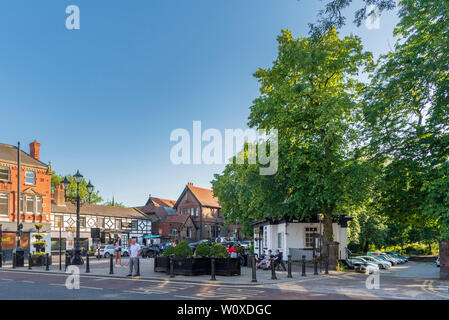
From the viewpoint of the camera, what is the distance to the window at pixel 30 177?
4322cm

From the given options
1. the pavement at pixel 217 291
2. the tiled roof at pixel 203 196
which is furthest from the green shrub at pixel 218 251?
the tiled roof at pixel 203 196

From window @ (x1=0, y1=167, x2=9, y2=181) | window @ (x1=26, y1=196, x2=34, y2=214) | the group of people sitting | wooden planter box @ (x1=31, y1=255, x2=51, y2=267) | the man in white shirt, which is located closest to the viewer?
the man in white shirt

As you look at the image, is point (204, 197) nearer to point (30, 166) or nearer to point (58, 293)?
point (30, 166)

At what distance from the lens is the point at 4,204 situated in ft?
132

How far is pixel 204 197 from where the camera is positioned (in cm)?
8112

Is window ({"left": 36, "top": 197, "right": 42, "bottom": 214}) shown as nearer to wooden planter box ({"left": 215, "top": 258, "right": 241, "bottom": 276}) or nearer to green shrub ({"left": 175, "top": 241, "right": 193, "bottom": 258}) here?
green shrub ({"left": 175, "top": 241, "right": 193, "bottom": 258})


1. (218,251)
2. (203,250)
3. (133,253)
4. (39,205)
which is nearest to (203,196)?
(39,205)

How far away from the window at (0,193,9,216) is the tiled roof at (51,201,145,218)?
11388 mm

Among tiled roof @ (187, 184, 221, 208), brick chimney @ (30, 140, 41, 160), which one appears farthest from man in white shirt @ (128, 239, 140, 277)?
tiled roof @ (187, 184, 221, 208)

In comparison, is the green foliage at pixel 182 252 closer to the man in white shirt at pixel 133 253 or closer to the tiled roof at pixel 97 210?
the man in white shirt at pixel 133 253

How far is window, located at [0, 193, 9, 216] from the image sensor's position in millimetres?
40031

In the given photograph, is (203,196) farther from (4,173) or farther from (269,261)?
(269,261)

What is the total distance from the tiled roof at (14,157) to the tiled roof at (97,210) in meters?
9.41

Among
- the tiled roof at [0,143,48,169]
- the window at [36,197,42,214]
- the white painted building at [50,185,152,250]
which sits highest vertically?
the tiled roof at [0,143,48,169]
